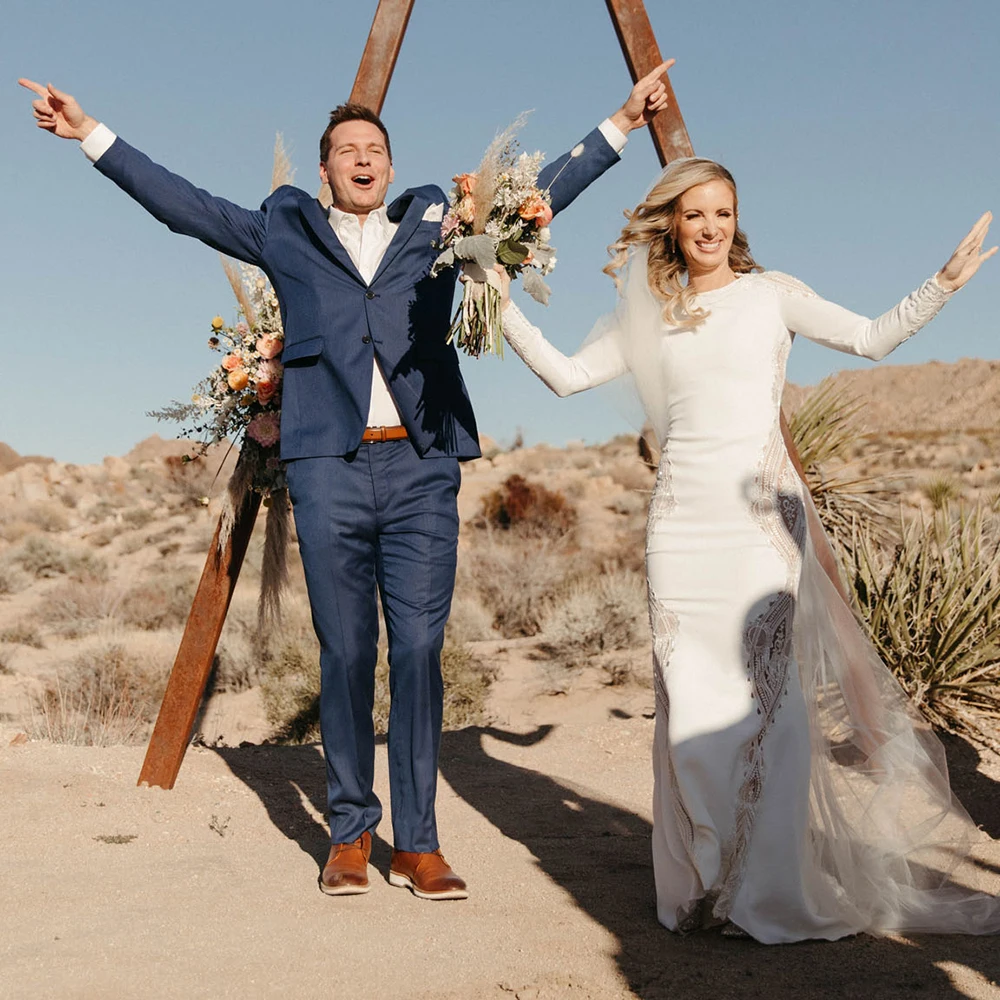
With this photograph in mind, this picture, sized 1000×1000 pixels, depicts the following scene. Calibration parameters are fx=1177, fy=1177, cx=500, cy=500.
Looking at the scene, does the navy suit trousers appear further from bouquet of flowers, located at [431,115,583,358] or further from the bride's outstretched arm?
the bride's outstretched arm

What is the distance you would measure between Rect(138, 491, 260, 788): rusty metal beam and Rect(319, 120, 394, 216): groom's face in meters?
1.68

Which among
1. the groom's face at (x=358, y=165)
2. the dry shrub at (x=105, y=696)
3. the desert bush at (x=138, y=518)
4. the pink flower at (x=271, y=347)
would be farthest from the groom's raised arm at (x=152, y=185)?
the desert bush at (x=138, y=518)

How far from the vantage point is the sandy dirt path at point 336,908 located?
338 cm

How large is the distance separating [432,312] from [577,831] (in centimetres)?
245

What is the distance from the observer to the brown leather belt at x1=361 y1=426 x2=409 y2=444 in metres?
4.42

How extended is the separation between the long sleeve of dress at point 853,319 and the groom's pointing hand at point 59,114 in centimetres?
268

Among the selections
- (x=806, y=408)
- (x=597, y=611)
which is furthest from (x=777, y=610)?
(x=597, y=611)

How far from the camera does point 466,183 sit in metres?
4.06

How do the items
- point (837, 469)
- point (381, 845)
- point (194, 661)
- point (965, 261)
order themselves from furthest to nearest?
1. point (837, 469)
2. point (194, 661)
3. point (381, 845)
4. point (965, 261)

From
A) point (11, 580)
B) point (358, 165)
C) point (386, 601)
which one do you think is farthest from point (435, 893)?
point (11, 580)

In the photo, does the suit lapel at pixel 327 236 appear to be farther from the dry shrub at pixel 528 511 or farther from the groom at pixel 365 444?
the dry shrub at pixel 528 511

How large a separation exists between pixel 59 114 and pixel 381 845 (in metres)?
3.26

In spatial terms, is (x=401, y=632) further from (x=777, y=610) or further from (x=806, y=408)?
(x=806, y=408)

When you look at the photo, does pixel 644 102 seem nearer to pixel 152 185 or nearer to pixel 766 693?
pixel 152 185
